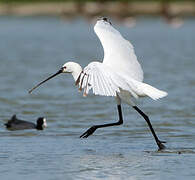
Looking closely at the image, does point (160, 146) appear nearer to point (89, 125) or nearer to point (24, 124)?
point (89, 125)

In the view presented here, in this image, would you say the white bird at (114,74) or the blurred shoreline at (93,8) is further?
the blurred shoreline at (93,8)

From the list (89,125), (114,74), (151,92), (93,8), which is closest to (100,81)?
(114,74)

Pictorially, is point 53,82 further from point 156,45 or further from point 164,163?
point 156,45

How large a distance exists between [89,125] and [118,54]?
1.81 m

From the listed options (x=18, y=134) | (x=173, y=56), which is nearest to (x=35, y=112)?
(x=18, y=134)

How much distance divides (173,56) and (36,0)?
128ft

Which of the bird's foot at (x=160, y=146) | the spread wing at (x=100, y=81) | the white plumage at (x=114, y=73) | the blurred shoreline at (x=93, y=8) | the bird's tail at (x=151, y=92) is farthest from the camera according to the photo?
the blurred shoreline at (x=93, y=8)

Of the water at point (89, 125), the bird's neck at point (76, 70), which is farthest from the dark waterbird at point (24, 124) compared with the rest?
the bird's neck at point (76, 70)

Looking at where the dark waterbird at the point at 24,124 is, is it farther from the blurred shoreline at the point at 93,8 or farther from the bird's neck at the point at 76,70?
the blurred shoreline at the point at 93,8

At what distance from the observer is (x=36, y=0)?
61844 millimetres

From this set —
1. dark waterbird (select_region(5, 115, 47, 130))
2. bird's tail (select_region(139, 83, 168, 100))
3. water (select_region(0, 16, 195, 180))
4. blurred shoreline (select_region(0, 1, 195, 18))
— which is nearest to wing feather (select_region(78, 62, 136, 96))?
bird's tail (select_region(139, 83, 168, 100))

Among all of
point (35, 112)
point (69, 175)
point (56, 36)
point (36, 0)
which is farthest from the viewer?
point (36, 0)

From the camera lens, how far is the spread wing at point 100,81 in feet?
28.3

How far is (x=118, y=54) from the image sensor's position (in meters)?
10.1
